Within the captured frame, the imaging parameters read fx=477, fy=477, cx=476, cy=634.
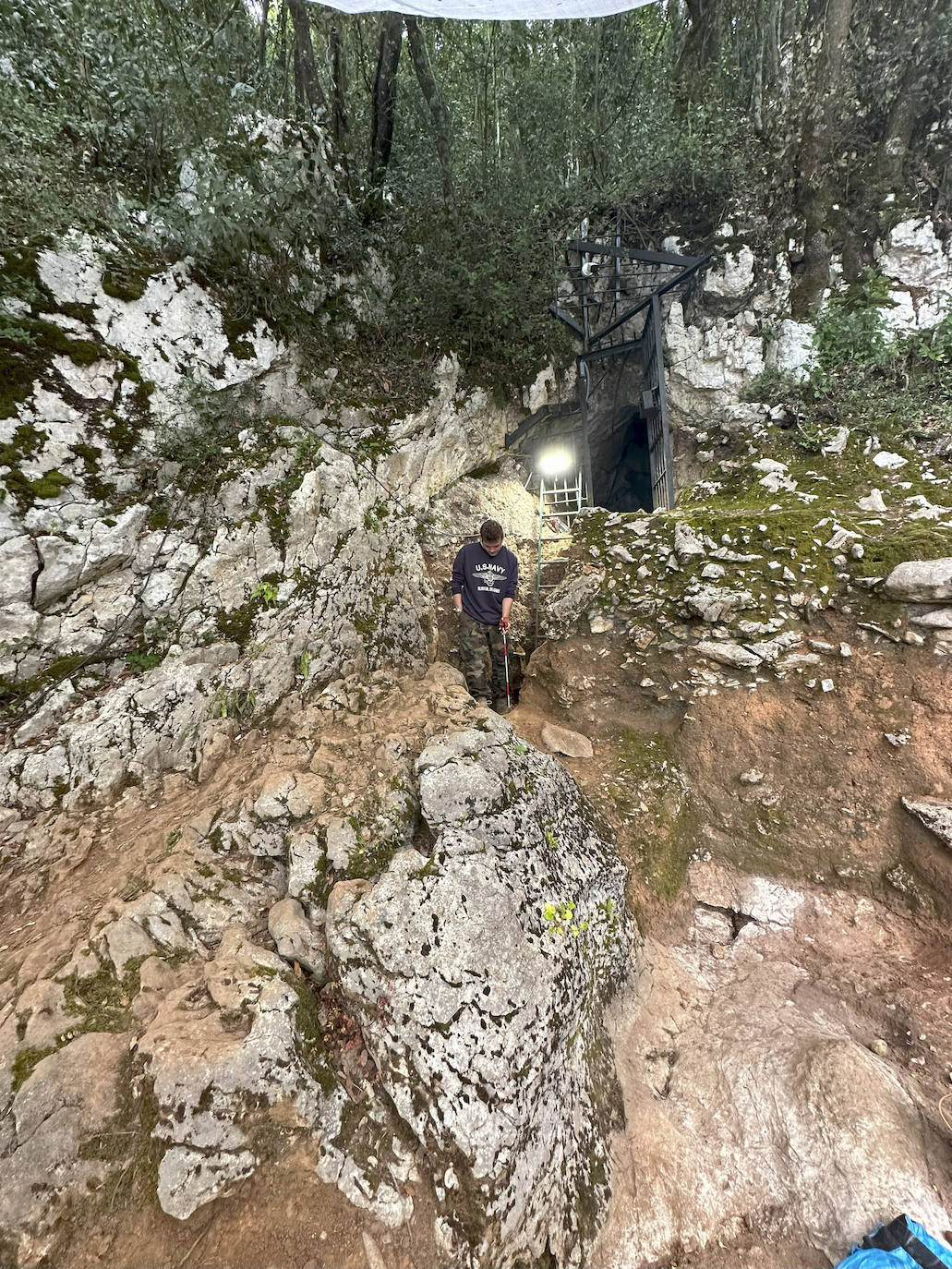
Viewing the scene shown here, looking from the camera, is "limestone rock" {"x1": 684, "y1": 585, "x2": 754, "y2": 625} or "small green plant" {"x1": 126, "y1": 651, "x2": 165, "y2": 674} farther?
"limestone rock" {"x1": 684, "y1": 585, "x2": 754, "y2": 625}

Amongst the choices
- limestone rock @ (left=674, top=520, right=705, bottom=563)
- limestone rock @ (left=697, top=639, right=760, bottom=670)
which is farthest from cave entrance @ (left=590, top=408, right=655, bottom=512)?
limestone rock @ (left=697, top=639, right=760, bottom=670)

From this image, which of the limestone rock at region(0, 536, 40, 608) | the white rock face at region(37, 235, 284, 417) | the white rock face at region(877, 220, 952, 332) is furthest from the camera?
the white rock face at region(877, 220, 952, 332)

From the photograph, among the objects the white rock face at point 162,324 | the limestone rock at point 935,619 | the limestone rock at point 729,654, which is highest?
the white rock face at point 162,324

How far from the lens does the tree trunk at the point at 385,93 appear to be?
6.89 meters

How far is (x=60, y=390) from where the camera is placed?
4.17m

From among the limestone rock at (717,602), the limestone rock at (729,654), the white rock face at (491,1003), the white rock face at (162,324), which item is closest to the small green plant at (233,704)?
the white rock face at (491,1003)

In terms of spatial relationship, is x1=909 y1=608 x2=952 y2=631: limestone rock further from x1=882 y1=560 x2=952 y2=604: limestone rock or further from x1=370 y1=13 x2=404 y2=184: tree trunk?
x1=370 y1=13 x2=404 y2=184: tree trunk

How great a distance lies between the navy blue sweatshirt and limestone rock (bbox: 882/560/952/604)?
4.17 meters

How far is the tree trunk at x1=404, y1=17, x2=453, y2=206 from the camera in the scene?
22.4ft

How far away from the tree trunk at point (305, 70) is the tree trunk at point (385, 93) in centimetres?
76

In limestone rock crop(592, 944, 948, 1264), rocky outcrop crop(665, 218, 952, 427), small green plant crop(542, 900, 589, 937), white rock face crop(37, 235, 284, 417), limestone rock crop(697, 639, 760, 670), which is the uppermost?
rocky outcrop crop(665, 218, 952, 427)

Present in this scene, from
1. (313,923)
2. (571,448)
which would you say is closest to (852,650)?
(313,923)

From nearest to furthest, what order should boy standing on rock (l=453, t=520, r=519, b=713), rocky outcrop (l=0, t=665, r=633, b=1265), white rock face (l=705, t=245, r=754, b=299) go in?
rocky outcrop (l=0, t=665, r=633, b=1265) → boy standing on rock (l=453, t=520, r=519, b=713) → white rock face (l=705, t=245, r=754, b=299)

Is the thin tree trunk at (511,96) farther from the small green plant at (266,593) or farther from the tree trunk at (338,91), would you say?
the small green plant at (266,593)
